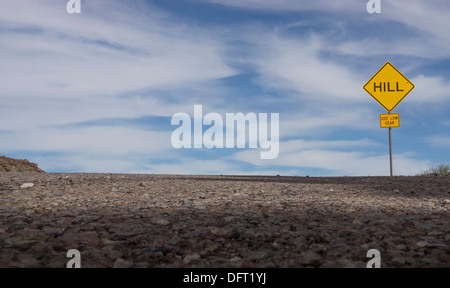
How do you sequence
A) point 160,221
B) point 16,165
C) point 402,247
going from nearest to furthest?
1. point 402,247
2. point 160,221
3. point 16,165

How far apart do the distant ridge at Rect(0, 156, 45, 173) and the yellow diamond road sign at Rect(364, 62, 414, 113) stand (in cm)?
1756

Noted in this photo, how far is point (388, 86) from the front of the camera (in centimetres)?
1808

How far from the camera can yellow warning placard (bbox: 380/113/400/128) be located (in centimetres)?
1742

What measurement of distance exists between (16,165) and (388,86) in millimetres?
19421

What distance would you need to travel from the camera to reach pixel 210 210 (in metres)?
5.34

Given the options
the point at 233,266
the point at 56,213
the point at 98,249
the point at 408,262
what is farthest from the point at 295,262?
the point at 56,213

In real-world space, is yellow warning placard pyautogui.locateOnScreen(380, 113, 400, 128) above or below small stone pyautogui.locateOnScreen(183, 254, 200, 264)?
above

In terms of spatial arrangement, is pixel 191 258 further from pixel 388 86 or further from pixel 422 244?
pixel 388 86

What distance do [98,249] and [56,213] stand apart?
1.81m

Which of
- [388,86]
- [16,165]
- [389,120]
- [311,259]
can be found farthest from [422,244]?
[16,165]

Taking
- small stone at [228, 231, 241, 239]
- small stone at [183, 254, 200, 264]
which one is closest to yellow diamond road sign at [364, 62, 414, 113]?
small stone at [228, 231, 241, 239]

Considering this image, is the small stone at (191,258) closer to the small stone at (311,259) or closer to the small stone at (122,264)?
the small stone at (122,264)

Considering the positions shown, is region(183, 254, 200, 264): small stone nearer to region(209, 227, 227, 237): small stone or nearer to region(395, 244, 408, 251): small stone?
region(209, 227, 227, 237): small stone
